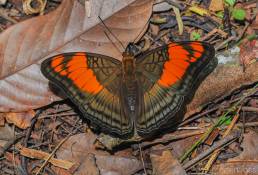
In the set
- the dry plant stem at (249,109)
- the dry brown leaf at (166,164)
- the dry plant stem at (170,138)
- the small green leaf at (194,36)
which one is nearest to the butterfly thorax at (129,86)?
the dry plant stem at (170,138)

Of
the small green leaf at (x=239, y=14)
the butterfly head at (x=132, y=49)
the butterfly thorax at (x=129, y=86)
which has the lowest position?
the butterfly thorax at (x=129, y=86)

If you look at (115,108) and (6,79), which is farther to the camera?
(6,79)

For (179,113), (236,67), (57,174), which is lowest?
(57,174)

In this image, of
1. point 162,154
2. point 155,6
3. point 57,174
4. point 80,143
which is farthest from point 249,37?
point 57,174

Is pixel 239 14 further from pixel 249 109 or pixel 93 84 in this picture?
pixel 93 84

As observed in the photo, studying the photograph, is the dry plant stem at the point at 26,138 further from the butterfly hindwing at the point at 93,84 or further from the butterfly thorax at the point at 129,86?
the butterfly thorax at the point at 129,86

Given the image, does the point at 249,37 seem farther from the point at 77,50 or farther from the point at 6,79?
the point at 6,79

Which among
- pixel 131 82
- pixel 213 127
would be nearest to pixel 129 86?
pixel 131 82

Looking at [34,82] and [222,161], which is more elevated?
[34,82]
